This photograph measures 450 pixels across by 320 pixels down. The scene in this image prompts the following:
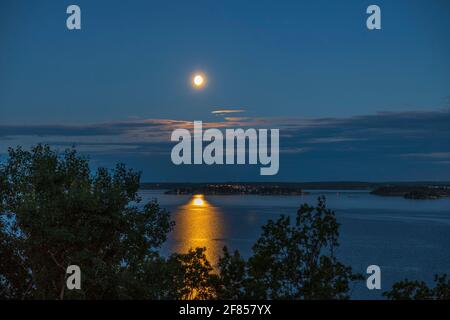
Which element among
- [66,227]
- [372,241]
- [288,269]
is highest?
[372,241]

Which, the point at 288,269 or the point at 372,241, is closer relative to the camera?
the point at 288,269

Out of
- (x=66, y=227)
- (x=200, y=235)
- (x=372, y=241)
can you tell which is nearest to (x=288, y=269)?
(x=66, y=227)

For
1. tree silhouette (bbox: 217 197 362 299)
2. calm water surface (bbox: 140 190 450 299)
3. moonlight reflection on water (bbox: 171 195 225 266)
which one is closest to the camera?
tree silhouette (bbox: 217 197 362 299)

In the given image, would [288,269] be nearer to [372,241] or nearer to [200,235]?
[372,241]

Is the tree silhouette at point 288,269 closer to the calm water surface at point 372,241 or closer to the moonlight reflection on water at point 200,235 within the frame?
the calm water surface at point 372,241

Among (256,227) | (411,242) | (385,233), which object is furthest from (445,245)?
(256,227)

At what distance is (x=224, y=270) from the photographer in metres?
16.1

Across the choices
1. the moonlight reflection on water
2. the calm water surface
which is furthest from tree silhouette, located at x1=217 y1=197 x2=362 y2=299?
the moonlight reflection on water

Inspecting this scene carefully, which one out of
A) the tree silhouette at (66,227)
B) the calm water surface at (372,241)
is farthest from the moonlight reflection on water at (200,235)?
the tree silhouette at (66,227)

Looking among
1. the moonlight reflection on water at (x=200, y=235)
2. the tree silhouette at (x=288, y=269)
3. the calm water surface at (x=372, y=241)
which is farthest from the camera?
the moonlight reflection on water at (x=200, y=235)

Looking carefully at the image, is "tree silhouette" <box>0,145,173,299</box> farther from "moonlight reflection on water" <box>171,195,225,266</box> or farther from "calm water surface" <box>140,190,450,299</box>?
"moonlight reflection on water" <box>171,195,225,266</box>

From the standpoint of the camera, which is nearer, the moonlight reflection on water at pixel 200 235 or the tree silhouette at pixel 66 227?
the tree silhouette at pixel 66 227
